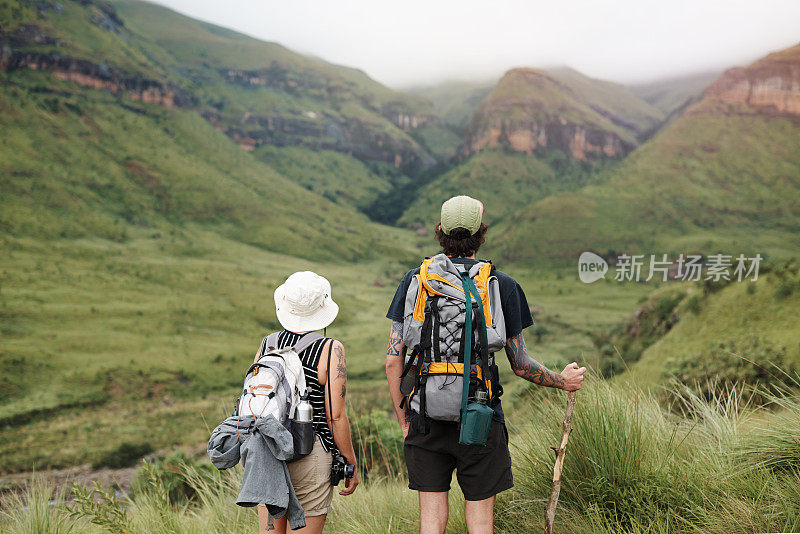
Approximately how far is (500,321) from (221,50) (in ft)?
719

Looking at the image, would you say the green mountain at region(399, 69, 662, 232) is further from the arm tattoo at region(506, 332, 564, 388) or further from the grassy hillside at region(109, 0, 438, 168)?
the arm tattoo at region(506, 332, 564, 388)

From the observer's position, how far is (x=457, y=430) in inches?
95.6

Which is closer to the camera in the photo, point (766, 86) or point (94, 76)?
point (766, 86)

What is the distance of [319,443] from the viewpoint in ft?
8.56

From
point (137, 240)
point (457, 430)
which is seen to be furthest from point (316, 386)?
point (137, 240)

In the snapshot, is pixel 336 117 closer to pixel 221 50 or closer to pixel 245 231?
pixel 221 50

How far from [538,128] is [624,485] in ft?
513

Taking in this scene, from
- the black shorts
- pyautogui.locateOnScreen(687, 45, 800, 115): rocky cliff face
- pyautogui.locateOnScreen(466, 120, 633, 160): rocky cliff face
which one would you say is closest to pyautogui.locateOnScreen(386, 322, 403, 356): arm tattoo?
the black shorts

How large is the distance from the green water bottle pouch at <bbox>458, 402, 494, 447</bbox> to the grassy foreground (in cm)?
98

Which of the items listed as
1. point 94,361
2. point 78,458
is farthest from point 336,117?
point 78,458

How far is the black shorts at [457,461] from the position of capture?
2.42m

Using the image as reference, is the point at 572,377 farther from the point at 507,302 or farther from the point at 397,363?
the point at 397,363

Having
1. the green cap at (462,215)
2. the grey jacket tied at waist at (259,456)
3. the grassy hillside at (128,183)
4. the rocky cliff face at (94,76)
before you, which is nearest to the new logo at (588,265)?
the green cap at (462,215)

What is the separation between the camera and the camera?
8.74 ft
